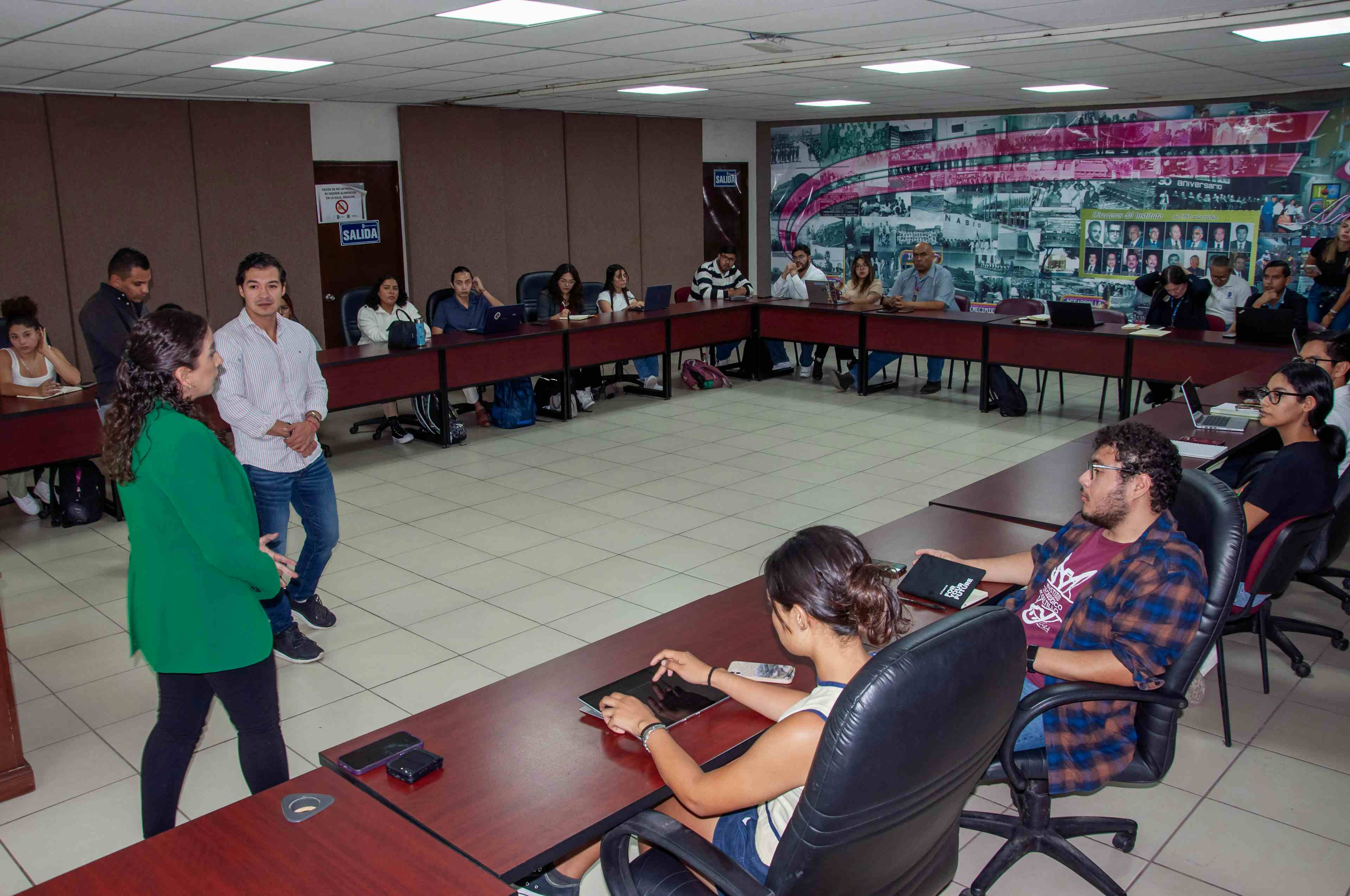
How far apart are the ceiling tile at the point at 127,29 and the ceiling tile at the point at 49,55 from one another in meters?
0.15

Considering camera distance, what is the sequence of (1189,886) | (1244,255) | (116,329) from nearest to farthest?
(1189,886) < (116,329) < (1244,255)

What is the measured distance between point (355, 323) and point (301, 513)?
4016mm

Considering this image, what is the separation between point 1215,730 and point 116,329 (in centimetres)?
511

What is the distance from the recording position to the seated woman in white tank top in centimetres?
571

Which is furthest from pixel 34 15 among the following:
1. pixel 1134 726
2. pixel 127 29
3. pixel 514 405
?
pixel 1134 726

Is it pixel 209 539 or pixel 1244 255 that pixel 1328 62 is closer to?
pixel 1244 255

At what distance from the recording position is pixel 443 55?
20.1ft

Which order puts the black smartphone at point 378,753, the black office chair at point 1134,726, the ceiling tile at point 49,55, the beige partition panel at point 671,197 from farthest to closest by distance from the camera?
1. the beige partition panel at point 671,197
2. the ceiling tile at point 49,55
3. the black office chair at point 1134,726
4. the black smartphone at point 378,753

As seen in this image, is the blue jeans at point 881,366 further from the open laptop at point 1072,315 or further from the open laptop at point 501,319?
the open laptop at point 501,319

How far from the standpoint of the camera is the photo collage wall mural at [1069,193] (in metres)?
9.05

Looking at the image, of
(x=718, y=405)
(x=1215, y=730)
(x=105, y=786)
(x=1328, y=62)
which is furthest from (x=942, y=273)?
(x=105, y=786)

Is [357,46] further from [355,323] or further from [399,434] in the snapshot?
[399,434]

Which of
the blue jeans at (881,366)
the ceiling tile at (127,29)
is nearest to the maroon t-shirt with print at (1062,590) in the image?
the ceiling tile at (127,29)

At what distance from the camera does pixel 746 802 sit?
179 cm
